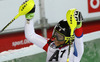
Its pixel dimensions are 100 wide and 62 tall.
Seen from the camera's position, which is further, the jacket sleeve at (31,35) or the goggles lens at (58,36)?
the jacket sleeve at (31,35)

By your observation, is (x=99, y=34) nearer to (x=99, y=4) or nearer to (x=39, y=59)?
(x=99, y=4)

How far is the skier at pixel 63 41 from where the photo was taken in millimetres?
1638

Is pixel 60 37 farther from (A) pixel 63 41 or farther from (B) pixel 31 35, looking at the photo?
(B) pixel 31 35

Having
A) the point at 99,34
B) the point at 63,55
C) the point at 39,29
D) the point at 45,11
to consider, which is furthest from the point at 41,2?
the point at 63,55

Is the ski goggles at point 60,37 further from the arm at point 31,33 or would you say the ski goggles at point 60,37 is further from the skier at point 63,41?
the arm at point 31,33

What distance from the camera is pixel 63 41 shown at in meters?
1.68

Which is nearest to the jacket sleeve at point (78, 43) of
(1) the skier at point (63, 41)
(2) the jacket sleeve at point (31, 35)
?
(1) the skier at point (63, 41)

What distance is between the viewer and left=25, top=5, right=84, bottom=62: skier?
5.37 feet

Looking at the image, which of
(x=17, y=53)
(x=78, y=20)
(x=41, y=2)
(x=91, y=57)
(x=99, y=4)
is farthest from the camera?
(x=99, y=4)

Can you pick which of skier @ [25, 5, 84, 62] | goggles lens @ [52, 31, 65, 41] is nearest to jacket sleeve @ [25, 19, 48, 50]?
skier @ [25, 5, 84, 62]

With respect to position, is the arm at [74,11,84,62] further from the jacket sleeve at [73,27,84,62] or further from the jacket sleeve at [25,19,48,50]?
the jacket sleeve at [25,19,48,50]

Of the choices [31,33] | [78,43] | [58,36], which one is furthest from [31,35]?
[78,43]

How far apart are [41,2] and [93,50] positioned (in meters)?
0.87

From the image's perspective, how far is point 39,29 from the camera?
335 cm
